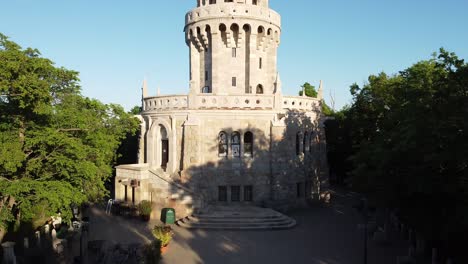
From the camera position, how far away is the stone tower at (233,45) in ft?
106

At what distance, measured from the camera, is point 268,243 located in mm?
20984

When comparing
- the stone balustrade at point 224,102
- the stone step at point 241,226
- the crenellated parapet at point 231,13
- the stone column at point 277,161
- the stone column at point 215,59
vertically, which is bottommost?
the stone step at point 241,226

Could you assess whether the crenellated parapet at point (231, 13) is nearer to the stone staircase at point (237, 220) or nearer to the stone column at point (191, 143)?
the stone column at point (191, 143)

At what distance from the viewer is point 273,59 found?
3525cm

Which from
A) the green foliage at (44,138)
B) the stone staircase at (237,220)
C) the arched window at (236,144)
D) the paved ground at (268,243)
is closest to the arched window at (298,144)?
the arched window at (236,144)

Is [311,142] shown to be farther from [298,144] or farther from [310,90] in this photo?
[310,90]

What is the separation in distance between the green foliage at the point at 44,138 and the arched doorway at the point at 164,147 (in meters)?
8.11

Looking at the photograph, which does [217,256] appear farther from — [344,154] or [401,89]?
[344,154]

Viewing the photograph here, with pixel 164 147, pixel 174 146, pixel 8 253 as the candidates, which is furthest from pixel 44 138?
pixel 164 147

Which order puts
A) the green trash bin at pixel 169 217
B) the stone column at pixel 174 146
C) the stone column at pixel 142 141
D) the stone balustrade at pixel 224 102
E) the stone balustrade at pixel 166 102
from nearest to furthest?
1. the green trash bin at pixel 169 217
2. the stone balustrade at pixel 224 102
3. the stone balustrade at pixel 166 102
4. the stone column at pixel 174 146
5. the stone column at pixel 142 141

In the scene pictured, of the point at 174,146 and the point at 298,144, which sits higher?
the point at 298,144

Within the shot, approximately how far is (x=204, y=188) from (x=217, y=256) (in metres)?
9.10

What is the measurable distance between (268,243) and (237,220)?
3.88 m

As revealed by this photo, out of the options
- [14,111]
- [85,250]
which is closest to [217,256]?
[85,250]
